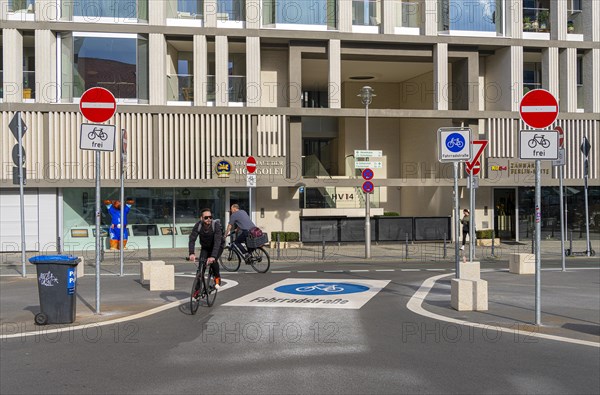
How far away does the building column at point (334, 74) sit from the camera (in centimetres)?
2759

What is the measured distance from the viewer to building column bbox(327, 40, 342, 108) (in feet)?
90.5

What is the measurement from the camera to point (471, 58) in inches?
1161

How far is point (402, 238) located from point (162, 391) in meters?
23.7

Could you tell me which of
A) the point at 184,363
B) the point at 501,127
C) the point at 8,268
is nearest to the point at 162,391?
the point at 184,363

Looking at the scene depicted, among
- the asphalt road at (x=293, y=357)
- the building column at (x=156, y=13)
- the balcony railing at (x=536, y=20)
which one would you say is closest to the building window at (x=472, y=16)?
the balcony railing at (x=536, y=20)

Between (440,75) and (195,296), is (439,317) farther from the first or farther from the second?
(440,75)

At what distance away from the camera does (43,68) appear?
25.9 m

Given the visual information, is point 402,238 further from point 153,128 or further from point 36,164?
point 36,164

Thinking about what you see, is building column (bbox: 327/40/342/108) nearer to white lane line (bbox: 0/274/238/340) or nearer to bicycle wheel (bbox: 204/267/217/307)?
white lane line (bbox: 0/274/238/340)

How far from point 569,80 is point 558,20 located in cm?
277

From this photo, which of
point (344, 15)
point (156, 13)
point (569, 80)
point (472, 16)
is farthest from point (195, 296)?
point (569, 80)

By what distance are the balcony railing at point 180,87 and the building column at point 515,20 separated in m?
14.3

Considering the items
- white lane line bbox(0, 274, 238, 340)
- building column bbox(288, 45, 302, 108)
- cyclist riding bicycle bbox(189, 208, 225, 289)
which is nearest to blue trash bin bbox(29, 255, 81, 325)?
white lane line bbox(0, 274, 238, 340)

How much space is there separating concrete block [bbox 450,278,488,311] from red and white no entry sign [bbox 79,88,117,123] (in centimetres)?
635
